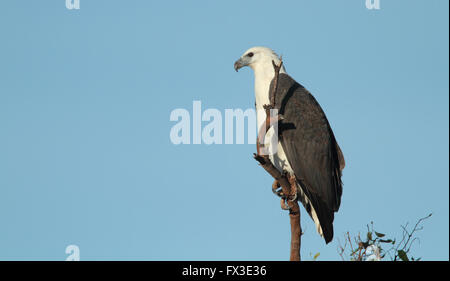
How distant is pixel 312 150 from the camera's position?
27.0 ft

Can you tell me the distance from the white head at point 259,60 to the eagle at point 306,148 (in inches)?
0.7

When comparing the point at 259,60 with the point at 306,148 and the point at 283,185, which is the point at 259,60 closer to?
the point at 306,148

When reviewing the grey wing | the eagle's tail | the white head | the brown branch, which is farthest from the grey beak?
the eagle's tail

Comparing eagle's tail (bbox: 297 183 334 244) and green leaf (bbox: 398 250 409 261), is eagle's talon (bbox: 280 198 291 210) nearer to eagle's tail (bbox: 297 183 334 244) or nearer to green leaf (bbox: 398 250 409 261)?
eagle's tail (bbox: 297 183 334 244)

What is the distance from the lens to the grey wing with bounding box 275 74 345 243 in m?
7.91

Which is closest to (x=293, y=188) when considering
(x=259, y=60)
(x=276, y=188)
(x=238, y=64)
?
(x=276, y=188)

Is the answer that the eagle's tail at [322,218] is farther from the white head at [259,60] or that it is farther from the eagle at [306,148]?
the white head at [259,60]

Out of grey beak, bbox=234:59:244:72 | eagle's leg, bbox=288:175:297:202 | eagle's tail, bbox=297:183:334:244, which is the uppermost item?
grey beak, bbox=234:59:244:72

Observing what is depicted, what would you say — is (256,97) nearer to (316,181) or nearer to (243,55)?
(243,55)

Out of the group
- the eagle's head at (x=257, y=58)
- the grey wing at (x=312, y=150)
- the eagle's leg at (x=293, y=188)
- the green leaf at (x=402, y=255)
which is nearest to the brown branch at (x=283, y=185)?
the eagle's leg at (x=293, y=188)

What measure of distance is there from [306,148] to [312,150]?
3.7 inches

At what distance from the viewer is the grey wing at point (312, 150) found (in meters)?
7.91
